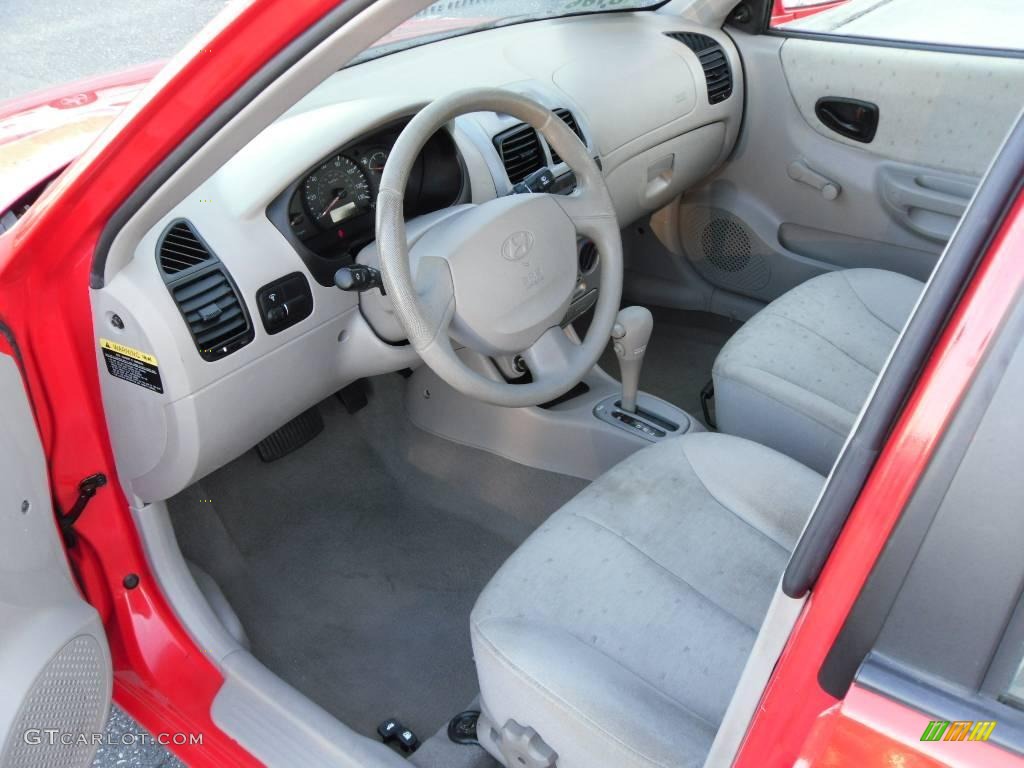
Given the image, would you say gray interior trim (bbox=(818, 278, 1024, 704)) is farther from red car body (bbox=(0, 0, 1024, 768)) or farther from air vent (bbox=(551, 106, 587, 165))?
air vent (bbox=(551, 106, 587, 165))

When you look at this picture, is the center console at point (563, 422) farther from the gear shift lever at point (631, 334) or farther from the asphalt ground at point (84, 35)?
the asphalt ground at point (84, 35)

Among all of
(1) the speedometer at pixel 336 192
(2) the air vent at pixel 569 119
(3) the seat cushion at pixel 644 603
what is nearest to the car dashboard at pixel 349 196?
(1) the speedometer at pixel 336 192

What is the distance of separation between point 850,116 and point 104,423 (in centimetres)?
187

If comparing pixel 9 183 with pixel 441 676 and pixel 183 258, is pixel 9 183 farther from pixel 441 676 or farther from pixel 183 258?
pixel 441 676

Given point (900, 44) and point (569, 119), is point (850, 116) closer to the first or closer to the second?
point (900, 44)

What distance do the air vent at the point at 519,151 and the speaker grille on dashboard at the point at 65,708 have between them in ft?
3.85

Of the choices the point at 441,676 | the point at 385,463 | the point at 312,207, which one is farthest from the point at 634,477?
the point at 385,463

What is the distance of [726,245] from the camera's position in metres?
2.68

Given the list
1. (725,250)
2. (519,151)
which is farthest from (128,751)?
(725,250)

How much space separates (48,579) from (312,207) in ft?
2.34

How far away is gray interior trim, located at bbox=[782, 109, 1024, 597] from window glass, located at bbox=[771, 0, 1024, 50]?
1.74 metres

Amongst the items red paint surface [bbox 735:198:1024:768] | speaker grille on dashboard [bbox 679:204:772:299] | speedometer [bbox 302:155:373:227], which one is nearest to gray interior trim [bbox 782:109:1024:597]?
red paint surface [bbox 735:198:1024:768]

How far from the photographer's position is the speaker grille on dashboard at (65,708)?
1.27 meters

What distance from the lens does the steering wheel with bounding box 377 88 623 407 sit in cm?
139
